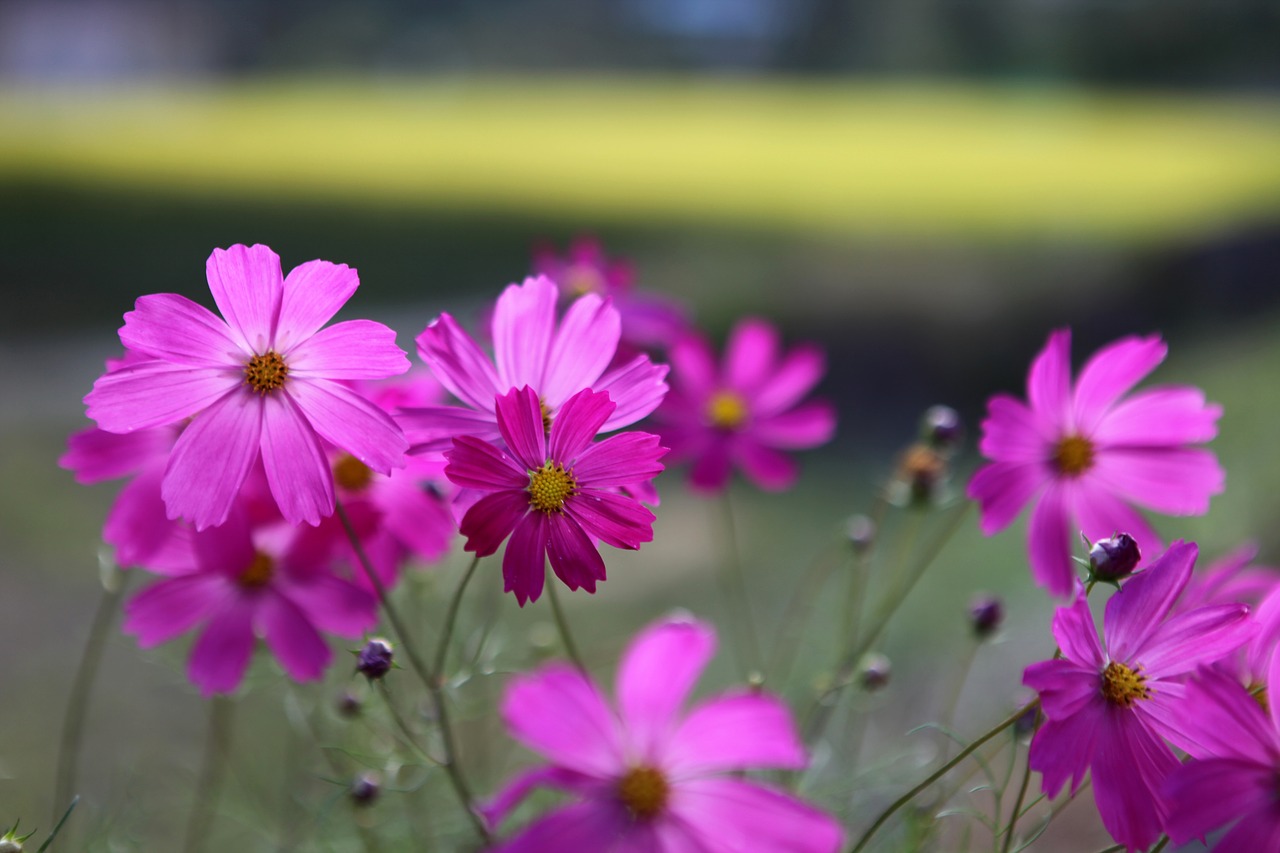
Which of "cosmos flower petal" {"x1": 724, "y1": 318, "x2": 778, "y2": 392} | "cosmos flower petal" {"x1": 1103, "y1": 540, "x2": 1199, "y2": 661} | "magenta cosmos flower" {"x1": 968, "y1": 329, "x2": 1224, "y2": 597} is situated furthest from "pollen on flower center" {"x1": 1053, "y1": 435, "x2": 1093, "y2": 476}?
"cosmos flower petal" {"x1": 724, "y1": 318, "x2": 778, "y2": 392}

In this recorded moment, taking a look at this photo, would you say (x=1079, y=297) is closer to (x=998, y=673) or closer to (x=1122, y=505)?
(x=998, y=673)

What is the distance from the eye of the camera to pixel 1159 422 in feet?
1.36

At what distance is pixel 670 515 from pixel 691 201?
3.48 m

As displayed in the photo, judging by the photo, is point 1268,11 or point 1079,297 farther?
point 1268,11

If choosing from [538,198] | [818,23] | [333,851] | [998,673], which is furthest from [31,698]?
[818,23]

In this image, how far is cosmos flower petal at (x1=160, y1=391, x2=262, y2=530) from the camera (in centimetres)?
30

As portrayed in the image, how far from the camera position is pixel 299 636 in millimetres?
390

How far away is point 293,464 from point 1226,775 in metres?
0.25

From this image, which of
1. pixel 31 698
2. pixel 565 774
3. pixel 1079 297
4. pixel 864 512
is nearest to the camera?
pixel 565 774

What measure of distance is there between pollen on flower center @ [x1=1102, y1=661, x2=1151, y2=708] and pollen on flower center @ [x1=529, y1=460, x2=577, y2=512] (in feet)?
0.50

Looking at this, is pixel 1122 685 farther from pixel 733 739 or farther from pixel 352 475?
pixel 352 475

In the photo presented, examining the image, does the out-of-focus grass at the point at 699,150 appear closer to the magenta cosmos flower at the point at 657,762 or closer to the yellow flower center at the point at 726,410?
the yellow flower center at the point at 726,410

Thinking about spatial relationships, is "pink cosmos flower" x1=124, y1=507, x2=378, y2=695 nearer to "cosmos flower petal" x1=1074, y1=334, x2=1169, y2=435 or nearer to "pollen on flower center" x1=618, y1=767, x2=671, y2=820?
"pollen on flower center" x1=618, y1=767, x2=671, y2=820

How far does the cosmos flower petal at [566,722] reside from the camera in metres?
0.25
